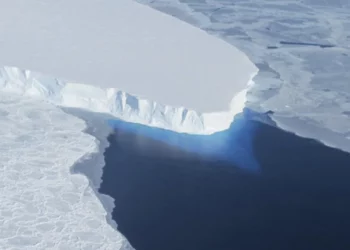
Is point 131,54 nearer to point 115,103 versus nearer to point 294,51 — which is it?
point 115,103

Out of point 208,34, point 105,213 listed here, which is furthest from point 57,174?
point 208,34

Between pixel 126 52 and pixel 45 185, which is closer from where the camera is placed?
pixel 45 185

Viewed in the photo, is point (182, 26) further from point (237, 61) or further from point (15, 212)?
point (15, 212)

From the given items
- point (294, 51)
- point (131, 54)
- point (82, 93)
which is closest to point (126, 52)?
point (131, 54)

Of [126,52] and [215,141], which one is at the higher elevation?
[126,52]

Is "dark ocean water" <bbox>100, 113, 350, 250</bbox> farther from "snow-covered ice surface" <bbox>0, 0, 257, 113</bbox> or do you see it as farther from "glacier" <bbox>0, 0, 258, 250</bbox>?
"snow-covered ice surface" <bbox>0, 0, 257, 113</bbox>

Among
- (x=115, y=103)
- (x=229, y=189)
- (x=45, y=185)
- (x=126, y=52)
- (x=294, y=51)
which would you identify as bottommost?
(x=45, y=185)

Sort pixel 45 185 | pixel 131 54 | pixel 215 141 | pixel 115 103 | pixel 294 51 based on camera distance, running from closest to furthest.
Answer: pixel 45 185
pixel 215 141
pixel 115 103
pixel 131 54
pixel 294 51

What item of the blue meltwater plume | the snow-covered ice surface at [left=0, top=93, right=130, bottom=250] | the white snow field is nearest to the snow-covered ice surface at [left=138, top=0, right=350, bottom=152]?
the white snow field
